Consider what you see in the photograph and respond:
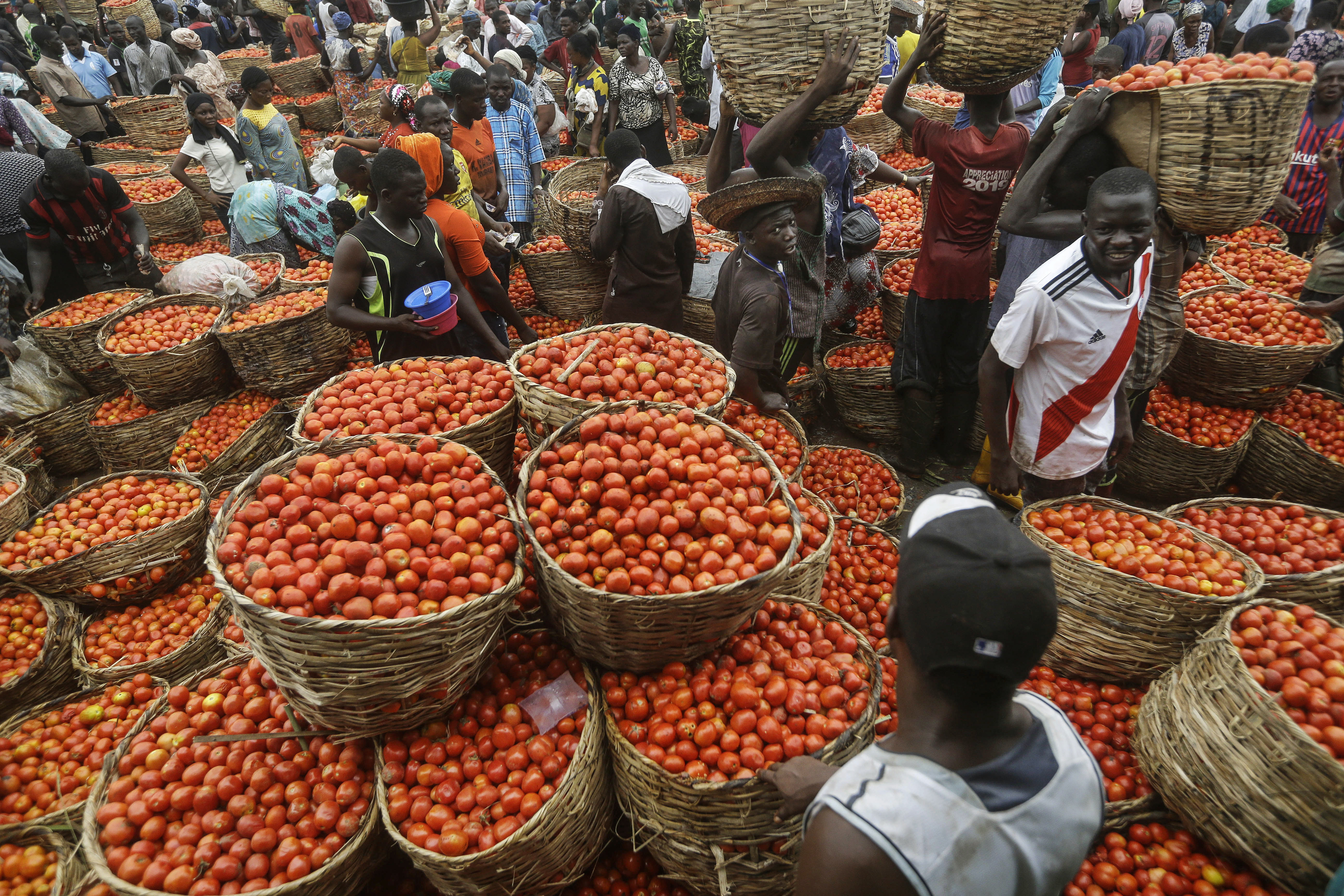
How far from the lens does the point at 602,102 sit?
9.72 meters

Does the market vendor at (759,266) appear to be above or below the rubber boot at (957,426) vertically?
above

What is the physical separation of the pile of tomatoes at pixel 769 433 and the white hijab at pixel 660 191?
1694 mm

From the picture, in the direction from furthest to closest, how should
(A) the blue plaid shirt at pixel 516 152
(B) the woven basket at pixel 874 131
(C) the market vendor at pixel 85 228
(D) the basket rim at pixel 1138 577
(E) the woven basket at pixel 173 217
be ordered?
(B) the woven basket at pixel 874 131 < (E) the woven basket at pixel 173 217 < (A) the blue plaid shirt at pixel 516 152 < (C) the market vendor at pixel 85 228 < (D) the basket rim at pixel 1138 577

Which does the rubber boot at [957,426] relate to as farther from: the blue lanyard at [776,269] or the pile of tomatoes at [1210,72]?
the pile of tomatoes at [1210,72]

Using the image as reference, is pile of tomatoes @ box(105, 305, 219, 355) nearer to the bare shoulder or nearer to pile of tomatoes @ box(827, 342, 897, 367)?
pile of tomatoes @ box(827, 342, 897, 367)

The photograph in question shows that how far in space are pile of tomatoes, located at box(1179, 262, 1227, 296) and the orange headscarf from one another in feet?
21.0

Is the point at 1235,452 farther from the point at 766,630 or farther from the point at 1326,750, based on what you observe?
the point at 766,630

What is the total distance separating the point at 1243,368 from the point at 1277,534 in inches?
81.6

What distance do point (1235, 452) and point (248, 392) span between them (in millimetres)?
7812

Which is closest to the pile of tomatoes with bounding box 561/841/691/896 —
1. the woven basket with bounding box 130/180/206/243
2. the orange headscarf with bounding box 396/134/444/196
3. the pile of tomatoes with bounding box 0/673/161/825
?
the pile of tomatoes with bounding box 0/673/161/825

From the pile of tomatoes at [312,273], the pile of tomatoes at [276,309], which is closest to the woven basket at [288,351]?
the pile of tomatoes at [276,309]

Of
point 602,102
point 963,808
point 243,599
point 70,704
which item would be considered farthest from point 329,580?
point 602,102

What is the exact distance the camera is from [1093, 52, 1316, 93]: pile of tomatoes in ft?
9.91

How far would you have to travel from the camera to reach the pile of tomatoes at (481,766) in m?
2.03
